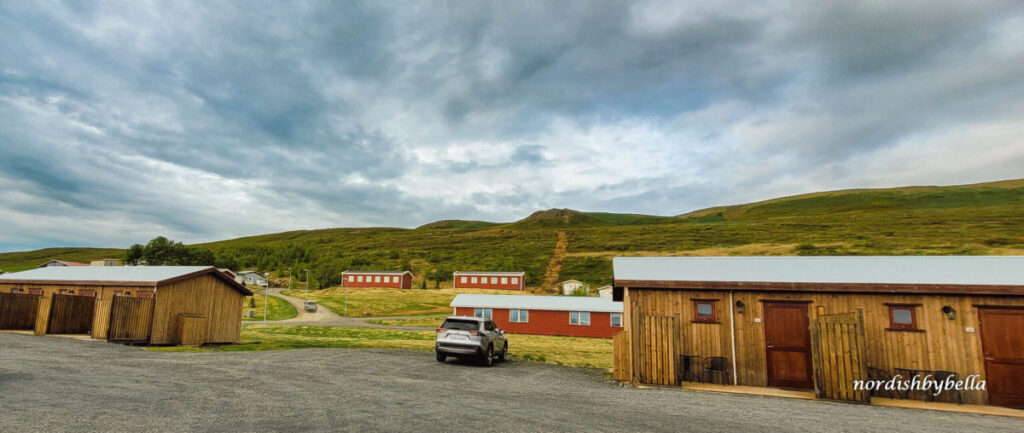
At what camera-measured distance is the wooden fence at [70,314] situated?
24.4 m

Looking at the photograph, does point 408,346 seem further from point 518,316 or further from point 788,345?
point 518,316

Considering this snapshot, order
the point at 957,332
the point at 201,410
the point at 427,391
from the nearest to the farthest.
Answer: the point at 201,410, the point at 427,391, the point at 957,332

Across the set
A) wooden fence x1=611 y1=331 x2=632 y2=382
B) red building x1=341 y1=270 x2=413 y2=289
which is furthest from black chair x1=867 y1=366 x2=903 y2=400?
red building x1=341 y1=270 x2=413 y2=289

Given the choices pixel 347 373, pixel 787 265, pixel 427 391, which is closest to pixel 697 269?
pixel 787 265

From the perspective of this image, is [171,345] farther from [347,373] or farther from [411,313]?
[411,313]

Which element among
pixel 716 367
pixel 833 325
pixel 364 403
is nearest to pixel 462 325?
pixel 364 403

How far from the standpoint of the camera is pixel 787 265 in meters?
16.3

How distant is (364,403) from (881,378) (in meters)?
14.2

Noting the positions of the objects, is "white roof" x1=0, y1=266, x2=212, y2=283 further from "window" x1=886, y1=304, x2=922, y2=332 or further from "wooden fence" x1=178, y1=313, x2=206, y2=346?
"window" x1=886, y1=304, x2=922, y2=332

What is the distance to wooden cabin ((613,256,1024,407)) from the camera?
41.1ft

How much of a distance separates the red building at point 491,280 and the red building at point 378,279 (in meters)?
11.7

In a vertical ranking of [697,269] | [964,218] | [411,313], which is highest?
[964,218]

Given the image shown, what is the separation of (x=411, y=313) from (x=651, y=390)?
54.3 metres

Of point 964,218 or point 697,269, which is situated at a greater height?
point 964,218
